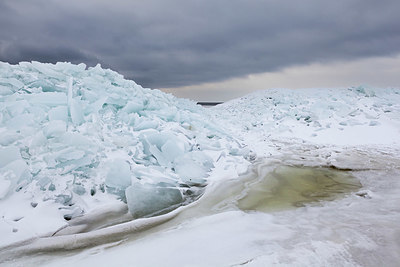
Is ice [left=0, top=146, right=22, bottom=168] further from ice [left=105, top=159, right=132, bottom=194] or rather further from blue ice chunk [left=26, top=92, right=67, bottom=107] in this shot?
blue ice chunk [left=26, top=92, right=67, bottom=107]

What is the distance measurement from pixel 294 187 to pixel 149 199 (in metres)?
1.98

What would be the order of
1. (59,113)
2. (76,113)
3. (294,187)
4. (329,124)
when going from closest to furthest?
1. (294,187)
2. (59,113)
3. (76,113)
4. (329,124)

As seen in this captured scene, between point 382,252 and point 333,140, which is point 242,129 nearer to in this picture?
point 333,140

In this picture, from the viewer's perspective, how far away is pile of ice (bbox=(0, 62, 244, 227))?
2.69 meters

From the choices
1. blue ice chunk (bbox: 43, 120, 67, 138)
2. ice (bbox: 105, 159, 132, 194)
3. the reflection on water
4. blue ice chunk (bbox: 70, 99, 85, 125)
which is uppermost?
blue ice chunk (bbox: 70, 99, 85, 125)

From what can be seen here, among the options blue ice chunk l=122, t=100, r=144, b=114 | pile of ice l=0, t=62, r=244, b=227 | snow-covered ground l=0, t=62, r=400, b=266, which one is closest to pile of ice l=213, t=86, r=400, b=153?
snow-covered ground l=0, t=62, r=400, b=266

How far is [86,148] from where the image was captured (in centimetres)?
319

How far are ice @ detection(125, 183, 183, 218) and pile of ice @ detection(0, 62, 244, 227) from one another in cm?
1

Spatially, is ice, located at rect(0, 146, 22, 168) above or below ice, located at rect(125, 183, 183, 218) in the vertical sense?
above

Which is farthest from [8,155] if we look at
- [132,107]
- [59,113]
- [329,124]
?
[329,124]

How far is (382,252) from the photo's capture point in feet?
5.55

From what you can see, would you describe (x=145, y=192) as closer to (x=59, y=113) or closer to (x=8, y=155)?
(x=8, y=155)

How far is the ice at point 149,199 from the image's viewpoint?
2639 mm

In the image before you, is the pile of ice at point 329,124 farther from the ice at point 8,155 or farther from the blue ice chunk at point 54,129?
the ice at point 8,155
